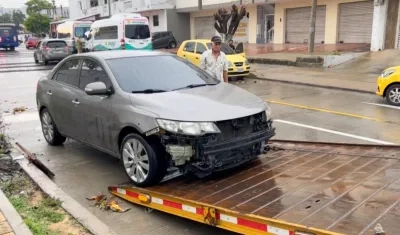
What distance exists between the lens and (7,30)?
4359 centimetres

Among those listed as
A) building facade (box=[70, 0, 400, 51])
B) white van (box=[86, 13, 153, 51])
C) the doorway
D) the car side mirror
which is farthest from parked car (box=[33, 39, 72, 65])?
the car side mirror

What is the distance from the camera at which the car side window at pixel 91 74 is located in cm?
534

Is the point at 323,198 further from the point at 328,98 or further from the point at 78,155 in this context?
the point at 328,98

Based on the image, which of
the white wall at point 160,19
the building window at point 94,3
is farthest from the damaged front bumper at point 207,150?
the building window at point 94,3

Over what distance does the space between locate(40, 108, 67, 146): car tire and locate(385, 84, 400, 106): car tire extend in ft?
25.2

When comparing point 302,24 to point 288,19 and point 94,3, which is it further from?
point 94,3

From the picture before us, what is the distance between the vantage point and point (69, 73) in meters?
6.29

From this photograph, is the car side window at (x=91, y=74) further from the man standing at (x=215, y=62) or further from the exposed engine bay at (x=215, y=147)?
the man standing at (x=215, y=62)

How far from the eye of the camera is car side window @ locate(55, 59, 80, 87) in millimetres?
6088

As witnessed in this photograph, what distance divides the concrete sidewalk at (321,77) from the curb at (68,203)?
9.80m

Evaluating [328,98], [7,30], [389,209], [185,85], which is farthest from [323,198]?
[7,30]

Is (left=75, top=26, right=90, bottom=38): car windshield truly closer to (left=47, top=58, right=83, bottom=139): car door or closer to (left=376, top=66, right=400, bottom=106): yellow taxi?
(left=376, top=66, right=400, bottom=106): yellow taxi

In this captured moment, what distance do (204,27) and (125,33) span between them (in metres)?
16.1

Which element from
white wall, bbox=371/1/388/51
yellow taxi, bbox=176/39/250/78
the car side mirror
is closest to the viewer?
the car side mirror
